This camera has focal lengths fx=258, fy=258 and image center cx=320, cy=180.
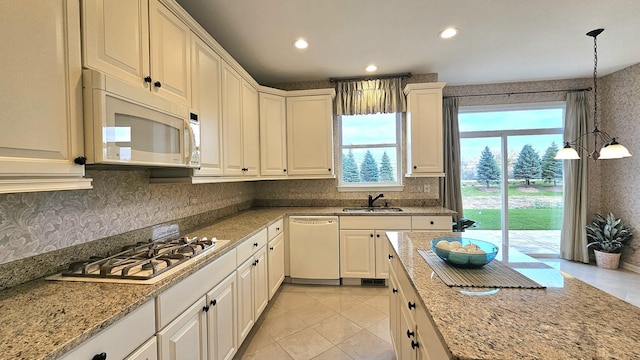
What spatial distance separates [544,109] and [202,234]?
5044 mm

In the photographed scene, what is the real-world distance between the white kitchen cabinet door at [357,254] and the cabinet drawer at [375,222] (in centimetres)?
6

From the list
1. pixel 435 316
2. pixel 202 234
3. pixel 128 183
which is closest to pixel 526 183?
pixel 435 316

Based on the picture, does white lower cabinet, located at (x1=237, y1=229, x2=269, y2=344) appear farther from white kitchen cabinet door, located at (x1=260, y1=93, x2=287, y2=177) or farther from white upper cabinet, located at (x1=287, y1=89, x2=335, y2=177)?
white upper cabinet, located at (x1=287, y1=89, x2=335, y2=177)

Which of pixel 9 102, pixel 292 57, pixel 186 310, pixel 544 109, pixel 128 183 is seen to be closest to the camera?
pixel 9 102

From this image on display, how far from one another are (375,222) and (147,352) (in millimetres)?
2468

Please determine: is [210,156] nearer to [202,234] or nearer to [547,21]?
[202,234]

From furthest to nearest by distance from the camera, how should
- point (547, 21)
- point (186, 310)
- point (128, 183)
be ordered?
point (547, 21) < point (128, 183) < point (186, 310)

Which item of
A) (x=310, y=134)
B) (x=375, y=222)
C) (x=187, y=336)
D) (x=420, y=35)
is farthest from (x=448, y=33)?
(x=187, y=336)

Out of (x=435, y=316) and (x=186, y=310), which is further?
(x=186, y=310)

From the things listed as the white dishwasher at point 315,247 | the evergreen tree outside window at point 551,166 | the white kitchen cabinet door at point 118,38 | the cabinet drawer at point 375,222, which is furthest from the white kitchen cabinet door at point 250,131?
the evergreen tree outside window at point 551,166

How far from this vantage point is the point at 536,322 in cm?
78

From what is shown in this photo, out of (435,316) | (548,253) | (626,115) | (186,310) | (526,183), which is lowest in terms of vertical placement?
(548,253)

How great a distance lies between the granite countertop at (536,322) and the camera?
0.66m

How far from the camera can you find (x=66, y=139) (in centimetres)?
97
